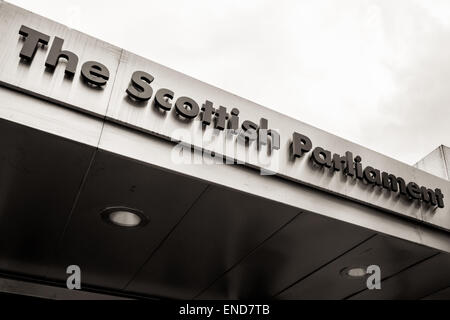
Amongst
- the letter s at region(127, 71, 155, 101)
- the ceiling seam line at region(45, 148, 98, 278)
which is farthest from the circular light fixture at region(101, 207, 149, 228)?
the letter s at region(127, 71, 155, 101)

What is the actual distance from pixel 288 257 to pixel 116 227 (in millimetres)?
1883

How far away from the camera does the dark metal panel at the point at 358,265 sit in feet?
14.2

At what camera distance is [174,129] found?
342cm

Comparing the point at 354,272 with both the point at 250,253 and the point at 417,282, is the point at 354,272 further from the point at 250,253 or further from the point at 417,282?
the point at 250,253

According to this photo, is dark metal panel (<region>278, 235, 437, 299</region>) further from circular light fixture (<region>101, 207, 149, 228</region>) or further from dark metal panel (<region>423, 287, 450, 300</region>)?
circular light fixture (<region>101, 207, 149, 228</region>)

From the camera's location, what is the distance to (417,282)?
5.02 meters

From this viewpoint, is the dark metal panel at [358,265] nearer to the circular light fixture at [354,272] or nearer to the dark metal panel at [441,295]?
the circular light fixture at [354,272]

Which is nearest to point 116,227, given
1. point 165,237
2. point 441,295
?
point 165,237

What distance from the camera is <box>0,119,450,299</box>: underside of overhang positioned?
11.2ft

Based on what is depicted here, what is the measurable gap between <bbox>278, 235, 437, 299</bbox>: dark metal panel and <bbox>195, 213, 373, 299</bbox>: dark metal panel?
0.47 ft

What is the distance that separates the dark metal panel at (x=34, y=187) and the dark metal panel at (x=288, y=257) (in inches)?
79.6

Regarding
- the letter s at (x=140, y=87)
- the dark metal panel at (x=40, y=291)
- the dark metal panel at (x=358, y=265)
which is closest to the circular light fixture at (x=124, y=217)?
the letter s at (x=140, y=87)

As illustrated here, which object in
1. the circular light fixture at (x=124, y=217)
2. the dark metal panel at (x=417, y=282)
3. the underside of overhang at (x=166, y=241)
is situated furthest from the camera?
the dark metal panel at (x=417, y=282)

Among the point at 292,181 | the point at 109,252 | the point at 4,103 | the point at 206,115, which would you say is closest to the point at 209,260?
the point at 109,252
